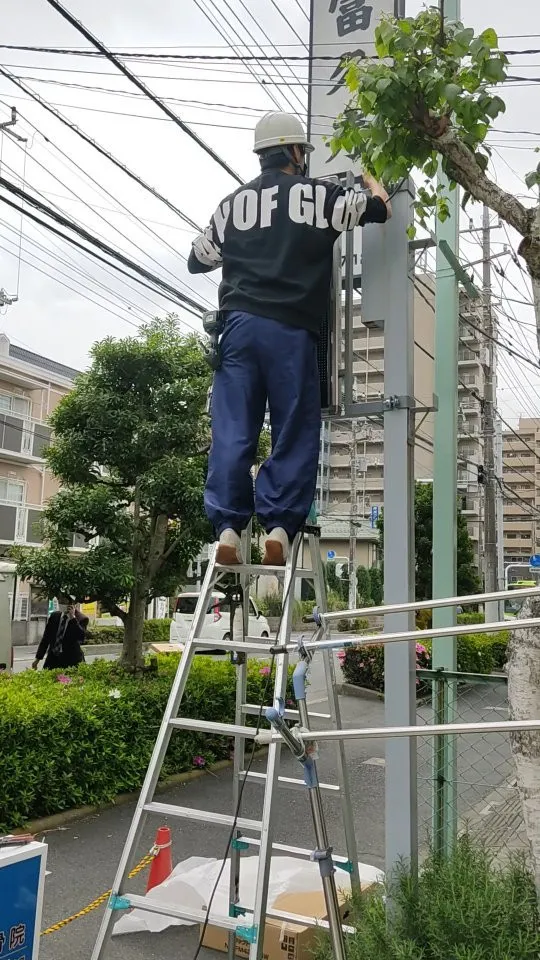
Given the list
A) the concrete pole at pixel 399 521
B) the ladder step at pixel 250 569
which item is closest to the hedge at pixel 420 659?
the concrete pole at pixel 399 521

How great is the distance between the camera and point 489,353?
2220cm

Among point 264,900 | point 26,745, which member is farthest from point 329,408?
point 26,745

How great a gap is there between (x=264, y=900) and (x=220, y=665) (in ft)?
23.2

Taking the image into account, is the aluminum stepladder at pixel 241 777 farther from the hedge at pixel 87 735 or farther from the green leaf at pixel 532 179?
the hedge at pixel 87 735

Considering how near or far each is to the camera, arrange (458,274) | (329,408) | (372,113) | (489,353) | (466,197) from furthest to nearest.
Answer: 1. (489,353)
2. (458,274)
3. (329,408)
4. (466,197)
5. (372,113)

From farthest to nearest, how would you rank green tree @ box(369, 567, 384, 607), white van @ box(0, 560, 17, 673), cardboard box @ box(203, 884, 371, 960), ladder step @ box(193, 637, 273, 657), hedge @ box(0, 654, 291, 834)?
green tree @ box(369, 567, 384, 607) → white van @ box(0, 560, 17, 673) → hedge @ box(0, 654, 291, 834) → cardboard box @ box(203, 884, 371, 960) → ladder step @ box(193, 637, 273, 657)

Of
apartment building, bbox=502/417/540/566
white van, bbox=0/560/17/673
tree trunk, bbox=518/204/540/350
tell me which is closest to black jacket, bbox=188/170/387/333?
tree trunk, bbox=518/204/540/350

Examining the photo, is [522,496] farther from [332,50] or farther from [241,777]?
[241,777]

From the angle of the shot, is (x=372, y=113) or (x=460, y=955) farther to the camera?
(x=372, y=113)

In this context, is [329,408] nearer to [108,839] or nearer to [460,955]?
[460,955]

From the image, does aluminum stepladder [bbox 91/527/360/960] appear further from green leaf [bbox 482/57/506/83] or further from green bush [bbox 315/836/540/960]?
green leaf [bbox 482/57/506/83]

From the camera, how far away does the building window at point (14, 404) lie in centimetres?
2931

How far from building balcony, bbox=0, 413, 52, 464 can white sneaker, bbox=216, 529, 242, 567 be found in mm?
26147

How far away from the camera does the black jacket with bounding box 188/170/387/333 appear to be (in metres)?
3.39
